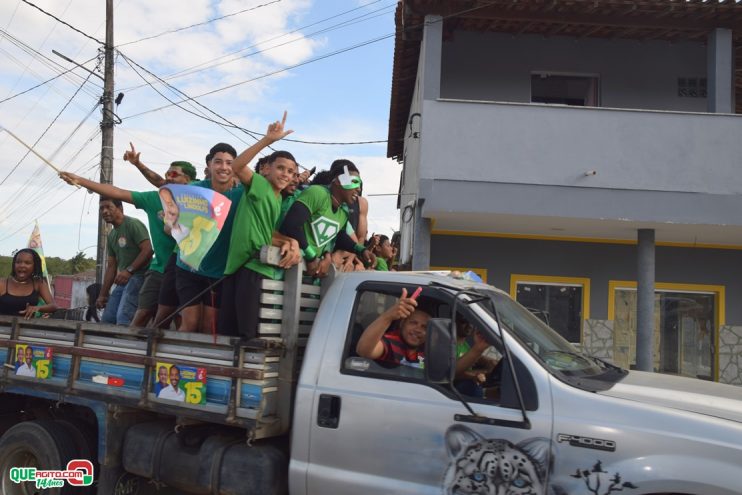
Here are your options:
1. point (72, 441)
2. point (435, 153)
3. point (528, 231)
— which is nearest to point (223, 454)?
point (72, 441)

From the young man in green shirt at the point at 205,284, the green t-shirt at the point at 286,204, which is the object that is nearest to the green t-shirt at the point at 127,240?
the young man in green shirt at the point at 205,284

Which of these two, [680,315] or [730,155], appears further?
[680,315]

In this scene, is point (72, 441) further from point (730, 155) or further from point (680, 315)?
point (680, 315)

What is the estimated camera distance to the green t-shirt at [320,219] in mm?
4121

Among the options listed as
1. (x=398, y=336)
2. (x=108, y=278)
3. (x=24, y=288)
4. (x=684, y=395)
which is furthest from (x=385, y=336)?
(x=24, y=288)

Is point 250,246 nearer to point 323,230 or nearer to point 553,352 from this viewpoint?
point 323,230

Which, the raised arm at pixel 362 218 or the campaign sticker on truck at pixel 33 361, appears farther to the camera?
the raised arm at pixel 362 218

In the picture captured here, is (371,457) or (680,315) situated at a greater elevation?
(680,315)

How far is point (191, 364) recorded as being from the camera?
368 centimetres

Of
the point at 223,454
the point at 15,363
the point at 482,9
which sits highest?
the point at 482,9

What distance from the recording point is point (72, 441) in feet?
14.1

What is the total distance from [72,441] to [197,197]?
2091mm

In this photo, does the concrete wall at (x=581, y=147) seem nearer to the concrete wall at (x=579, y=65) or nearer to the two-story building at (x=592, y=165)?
the two-story building at (x=592, y=165)

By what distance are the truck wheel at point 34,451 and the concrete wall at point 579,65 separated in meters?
8.63
